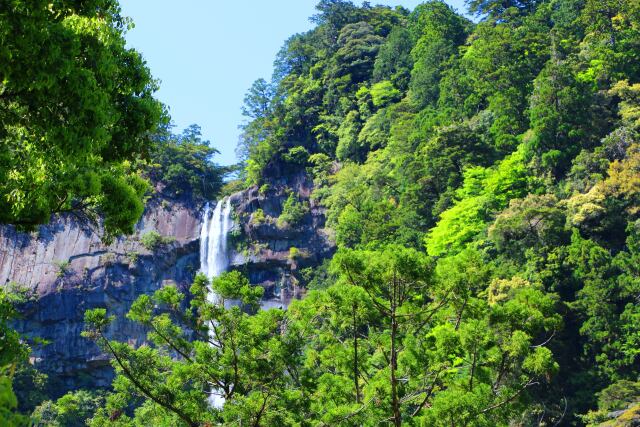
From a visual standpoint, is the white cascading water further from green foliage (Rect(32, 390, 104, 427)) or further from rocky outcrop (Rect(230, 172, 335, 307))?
green foliage (Rect(32, 390, 104, 427))

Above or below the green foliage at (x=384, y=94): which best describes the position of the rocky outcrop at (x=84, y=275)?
below

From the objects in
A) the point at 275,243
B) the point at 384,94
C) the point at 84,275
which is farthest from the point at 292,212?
the point at 84,275

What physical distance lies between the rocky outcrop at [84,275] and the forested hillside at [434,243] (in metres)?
2.79

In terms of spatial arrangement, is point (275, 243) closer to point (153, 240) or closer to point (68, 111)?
point (153, 240)

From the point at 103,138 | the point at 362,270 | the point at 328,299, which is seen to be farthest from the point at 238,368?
the point at 103,138

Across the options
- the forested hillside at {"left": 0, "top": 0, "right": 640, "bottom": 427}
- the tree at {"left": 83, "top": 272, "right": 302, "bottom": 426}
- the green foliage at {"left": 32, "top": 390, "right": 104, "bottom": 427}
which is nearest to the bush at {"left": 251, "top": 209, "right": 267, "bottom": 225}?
the forested hillside at {"left": 0, "top": 0, "right": 640, "bottom": 427}

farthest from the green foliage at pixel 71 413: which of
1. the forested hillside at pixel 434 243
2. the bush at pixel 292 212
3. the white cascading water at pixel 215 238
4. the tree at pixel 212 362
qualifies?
the tree at pixel 212 362

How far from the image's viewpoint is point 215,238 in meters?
39.2

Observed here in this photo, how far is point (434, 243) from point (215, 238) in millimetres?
16457

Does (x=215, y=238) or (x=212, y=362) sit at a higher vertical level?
(x=215, y=238)

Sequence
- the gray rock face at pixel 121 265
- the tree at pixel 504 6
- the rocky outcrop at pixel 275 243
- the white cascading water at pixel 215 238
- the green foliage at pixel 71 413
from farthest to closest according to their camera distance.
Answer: the tree at pixel 504 6, the white cascading water at pixel 215 238, the rocky outcrop at pixel 275 243, the gray rock face at pixel 121 265, the green foliage at pixel 71 413

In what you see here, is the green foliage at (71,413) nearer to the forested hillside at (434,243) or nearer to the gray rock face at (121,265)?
the forested hillside at (434,243)

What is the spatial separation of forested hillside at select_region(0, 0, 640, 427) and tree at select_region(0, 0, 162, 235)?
0.22 metres

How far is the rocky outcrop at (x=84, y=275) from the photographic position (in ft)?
117
